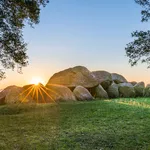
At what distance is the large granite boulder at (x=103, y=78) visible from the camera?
34.3 metres

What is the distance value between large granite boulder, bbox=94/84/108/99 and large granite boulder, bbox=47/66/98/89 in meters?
0.54

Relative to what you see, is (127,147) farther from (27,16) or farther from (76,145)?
(27,16)

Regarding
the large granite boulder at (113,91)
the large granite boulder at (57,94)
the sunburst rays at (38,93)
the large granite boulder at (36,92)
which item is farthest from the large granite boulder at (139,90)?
the large granite boulder at (36,92)

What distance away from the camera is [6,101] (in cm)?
2534

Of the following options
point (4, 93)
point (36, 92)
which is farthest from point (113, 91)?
point (4, 93)

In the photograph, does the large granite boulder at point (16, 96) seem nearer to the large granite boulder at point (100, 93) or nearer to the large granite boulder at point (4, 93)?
the large granite boulder at point (4, 93)

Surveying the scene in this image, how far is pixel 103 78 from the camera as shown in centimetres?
3462

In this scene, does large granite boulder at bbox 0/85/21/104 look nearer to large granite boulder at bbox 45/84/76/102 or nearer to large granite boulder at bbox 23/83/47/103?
large granite boulder at bbox 23/83/47/103

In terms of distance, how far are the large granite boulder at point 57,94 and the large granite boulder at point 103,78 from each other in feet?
26.5

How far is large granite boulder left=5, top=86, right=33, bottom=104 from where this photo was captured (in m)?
24.7

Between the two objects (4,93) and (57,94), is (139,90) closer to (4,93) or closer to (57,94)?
(57,94)

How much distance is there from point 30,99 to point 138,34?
1094cm

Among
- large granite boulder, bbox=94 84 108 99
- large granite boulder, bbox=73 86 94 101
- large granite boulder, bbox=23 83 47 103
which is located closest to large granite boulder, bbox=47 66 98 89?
large granite boulder, bbox=94 84 108 99

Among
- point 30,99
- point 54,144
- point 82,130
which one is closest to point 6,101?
point 30,99
